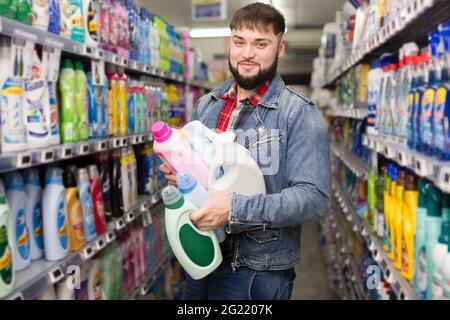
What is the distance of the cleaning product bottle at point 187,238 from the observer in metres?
1.10

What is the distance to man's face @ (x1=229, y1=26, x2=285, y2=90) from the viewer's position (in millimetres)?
1233

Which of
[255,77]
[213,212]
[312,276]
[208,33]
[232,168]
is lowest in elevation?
[312,276]

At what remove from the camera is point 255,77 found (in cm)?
129

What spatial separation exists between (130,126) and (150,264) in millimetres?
1030

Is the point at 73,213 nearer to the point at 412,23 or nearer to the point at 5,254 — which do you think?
the point at 5,254

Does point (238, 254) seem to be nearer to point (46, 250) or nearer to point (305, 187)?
point (305, 187)

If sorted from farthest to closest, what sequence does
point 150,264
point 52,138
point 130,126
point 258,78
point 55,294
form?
point 150,264
point 130,126
point 55,294
point 52,138
point 258,78

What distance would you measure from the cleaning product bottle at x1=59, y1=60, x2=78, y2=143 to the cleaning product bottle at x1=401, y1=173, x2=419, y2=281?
134cm

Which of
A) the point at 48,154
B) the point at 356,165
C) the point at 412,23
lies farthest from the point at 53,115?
the point at 356,165

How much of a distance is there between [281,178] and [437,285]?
1.66 ft

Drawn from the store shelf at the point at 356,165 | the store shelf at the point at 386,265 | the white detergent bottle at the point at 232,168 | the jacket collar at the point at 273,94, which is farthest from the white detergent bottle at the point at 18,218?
the store shelf at the point at 356,165

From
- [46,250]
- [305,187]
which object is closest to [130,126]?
[46,250]

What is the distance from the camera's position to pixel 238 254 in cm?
137

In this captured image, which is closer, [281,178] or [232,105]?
[281,178]
